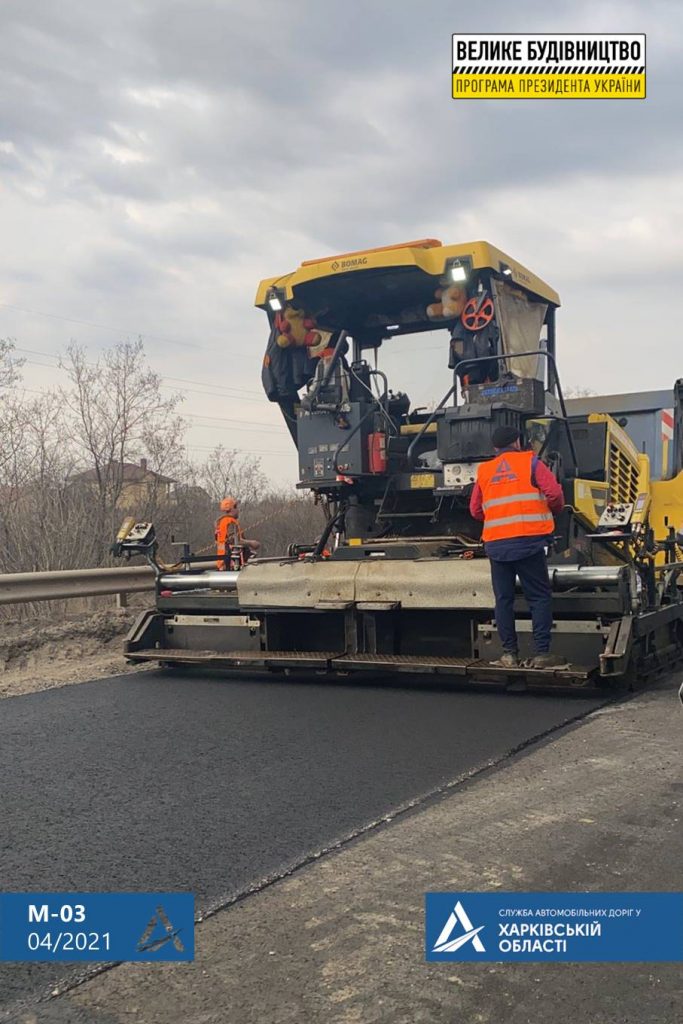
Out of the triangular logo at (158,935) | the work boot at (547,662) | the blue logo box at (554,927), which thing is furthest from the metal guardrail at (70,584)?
the blue logo box at (554,927)

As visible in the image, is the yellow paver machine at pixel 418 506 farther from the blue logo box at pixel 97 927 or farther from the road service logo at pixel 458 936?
the blue logo box at pixel 97 927

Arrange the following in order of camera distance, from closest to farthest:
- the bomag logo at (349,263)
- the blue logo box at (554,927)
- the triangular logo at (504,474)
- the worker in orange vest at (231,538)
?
the blue logo box at (554,927)
the triangular logo at (504,474)
the bomag logo at (349,263)
the worker in orange vest at (231,538)

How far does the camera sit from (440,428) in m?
7.11

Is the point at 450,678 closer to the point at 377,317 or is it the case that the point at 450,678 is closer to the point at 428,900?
the point at 377,317

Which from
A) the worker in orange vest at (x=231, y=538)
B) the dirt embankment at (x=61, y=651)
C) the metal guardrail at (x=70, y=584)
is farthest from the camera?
the worker in orange vest at (x=231, y=538)

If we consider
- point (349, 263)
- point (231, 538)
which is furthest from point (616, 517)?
point (231, 538)

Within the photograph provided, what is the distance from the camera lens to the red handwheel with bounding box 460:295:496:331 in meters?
7.18

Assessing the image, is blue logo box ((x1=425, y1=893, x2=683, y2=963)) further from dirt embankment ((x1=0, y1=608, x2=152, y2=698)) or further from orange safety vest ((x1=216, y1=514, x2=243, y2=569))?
orange safety vest ((x1=216, y1=514, x2=243, y2=569))

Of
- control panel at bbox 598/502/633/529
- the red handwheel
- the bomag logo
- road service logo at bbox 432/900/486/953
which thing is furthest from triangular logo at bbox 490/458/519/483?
road service logo at bbox 432/900/486/953

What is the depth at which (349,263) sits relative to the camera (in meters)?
7.46

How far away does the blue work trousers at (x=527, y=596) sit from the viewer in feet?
20.5

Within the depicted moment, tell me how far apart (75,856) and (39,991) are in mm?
904

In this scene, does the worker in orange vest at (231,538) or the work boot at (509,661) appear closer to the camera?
the work boot at (509,661)

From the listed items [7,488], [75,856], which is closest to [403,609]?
[75,856]
